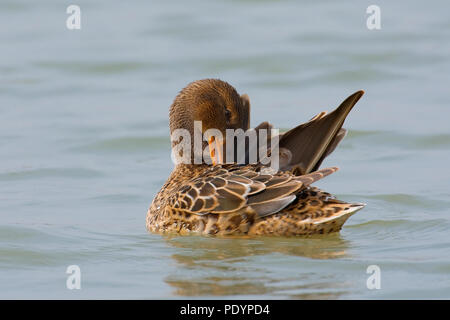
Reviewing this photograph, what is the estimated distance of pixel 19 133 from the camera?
12.0m

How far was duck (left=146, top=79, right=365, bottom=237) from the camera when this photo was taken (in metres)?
7.78

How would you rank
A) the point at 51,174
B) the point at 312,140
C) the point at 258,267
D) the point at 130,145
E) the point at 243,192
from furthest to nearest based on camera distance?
1. the point at 130,145
2. the point at 51,174
3. the point at 312,140
4. the point at 243,192
5. the point at 258,267

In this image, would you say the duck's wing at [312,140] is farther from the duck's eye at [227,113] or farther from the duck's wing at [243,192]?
the duck's eye at [227,113]

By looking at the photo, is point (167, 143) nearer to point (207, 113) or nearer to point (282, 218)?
point (207, 113)

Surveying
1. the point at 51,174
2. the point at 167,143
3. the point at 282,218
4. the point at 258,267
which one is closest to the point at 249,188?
the point at 282,218

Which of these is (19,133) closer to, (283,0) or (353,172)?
(353,172)

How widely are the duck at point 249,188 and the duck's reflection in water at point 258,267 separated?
101mm

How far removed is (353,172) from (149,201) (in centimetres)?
232

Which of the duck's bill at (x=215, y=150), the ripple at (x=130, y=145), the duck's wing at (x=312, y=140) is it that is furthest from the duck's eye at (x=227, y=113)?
the ripple at (x=130, y=145)

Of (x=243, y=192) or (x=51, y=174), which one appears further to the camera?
(x=51, y=174)

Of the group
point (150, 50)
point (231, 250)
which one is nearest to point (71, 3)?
point (150, 50)

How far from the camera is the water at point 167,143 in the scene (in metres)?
7.31

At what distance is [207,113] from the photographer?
8.87 metres

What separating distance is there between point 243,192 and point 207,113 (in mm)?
1308
